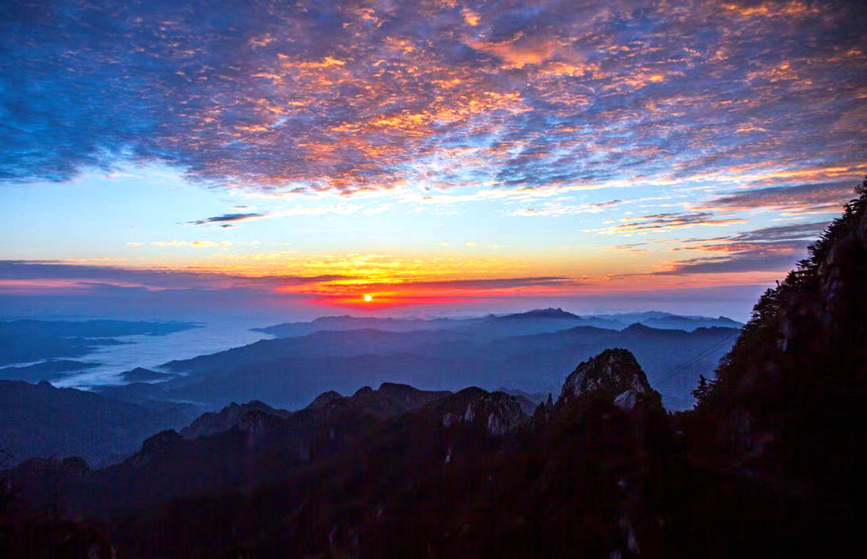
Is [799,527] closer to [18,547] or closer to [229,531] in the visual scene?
[18,547]

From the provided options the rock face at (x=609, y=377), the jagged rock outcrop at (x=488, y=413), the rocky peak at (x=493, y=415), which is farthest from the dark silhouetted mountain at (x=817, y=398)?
the rocky peak at (x=493, y=415)

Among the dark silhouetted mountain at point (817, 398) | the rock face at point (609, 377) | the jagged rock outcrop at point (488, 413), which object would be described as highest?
the dark silhouetted mountain at point (817, 398)

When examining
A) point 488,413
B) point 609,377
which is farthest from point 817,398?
point 488,413

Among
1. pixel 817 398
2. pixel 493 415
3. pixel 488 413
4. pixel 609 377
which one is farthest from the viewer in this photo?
pixel 488 413

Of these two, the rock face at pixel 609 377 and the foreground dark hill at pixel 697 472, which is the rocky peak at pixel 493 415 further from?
the rock face at pixel 609 377

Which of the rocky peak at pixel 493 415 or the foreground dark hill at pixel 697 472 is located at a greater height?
the foreground dark hill at pixel 697 472

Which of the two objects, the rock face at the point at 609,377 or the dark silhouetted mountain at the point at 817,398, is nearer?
the dark silhouetted mountain at the point at 817,398

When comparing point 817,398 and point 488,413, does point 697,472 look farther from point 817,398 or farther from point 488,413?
point 488,413

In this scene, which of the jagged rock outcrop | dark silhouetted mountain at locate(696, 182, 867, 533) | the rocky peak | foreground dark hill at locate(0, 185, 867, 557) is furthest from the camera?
the jagged rock outcrop

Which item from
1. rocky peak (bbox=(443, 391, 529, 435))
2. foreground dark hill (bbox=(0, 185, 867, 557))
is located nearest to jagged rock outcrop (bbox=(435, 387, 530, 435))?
rocky peak (bbox=(443, 391, 529, 435))

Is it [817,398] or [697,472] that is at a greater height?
[817,398]

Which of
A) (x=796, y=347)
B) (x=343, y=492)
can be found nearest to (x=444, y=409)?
(x=343, y=492)

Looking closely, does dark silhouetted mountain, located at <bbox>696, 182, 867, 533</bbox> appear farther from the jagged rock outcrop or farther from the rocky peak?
the rocky peak
